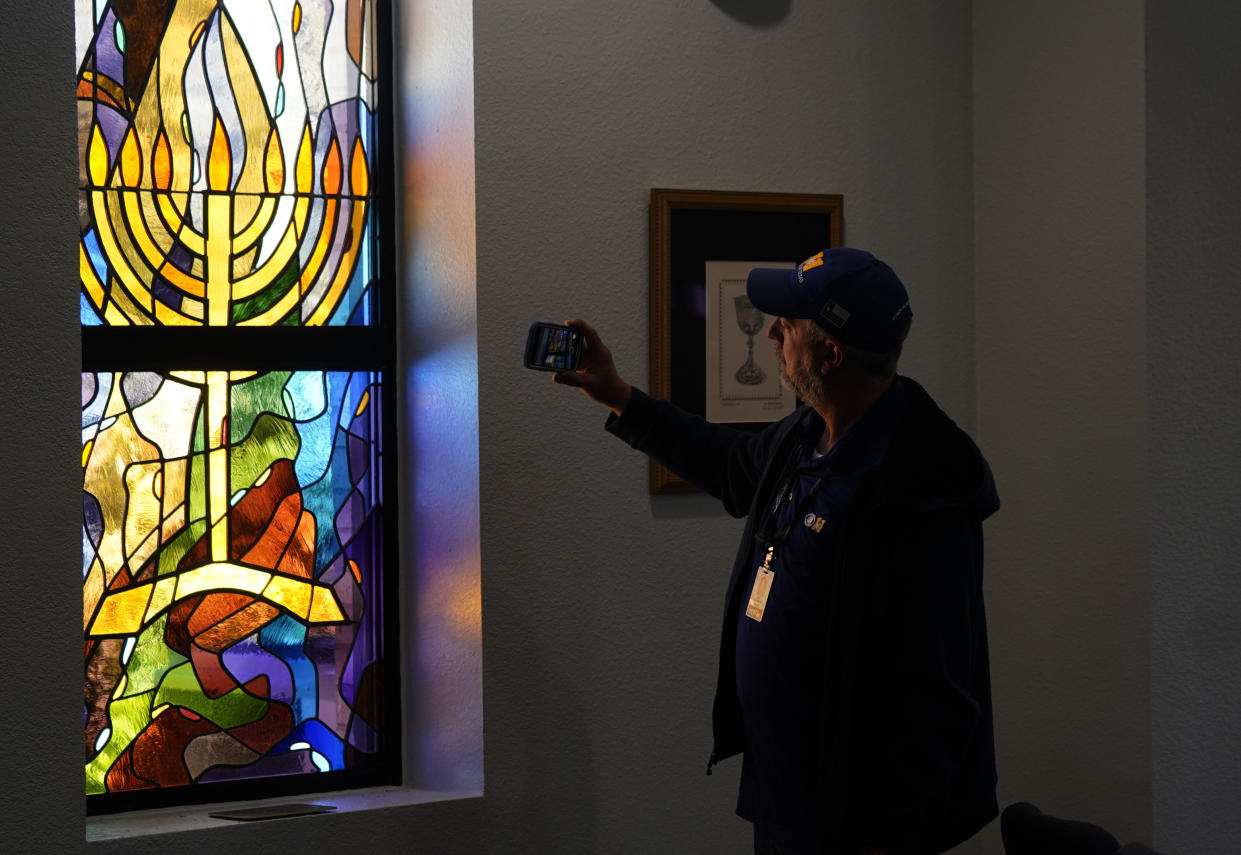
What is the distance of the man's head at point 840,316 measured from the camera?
2141mm

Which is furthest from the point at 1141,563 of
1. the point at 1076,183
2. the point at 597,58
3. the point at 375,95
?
the point at 375,95

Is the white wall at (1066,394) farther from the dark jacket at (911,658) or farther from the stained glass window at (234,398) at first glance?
the stained glass window at (234,398)

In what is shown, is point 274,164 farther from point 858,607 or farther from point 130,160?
point 858,607

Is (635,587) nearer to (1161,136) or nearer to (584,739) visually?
(584,739)

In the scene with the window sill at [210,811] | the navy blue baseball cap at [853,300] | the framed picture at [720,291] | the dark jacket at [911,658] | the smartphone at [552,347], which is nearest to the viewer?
the dark jacket at [911,658]

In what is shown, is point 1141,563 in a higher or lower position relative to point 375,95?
lower

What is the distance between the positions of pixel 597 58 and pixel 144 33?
1.00 m

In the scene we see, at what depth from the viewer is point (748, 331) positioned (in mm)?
3113

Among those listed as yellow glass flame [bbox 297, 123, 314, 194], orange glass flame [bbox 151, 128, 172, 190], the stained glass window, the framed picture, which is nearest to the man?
the framed picture

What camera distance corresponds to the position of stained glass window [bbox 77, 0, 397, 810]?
2.93 metres

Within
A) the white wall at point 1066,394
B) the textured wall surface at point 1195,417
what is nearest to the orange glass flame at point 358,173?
the white wall at point 1066,394

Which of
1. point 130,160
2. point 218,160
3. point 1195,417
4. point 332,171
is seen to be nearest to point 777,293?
point 1195,417

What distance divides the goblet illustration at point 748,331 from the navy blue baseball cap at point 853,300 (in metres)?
0.89

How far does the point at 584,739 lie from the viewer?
297cm
